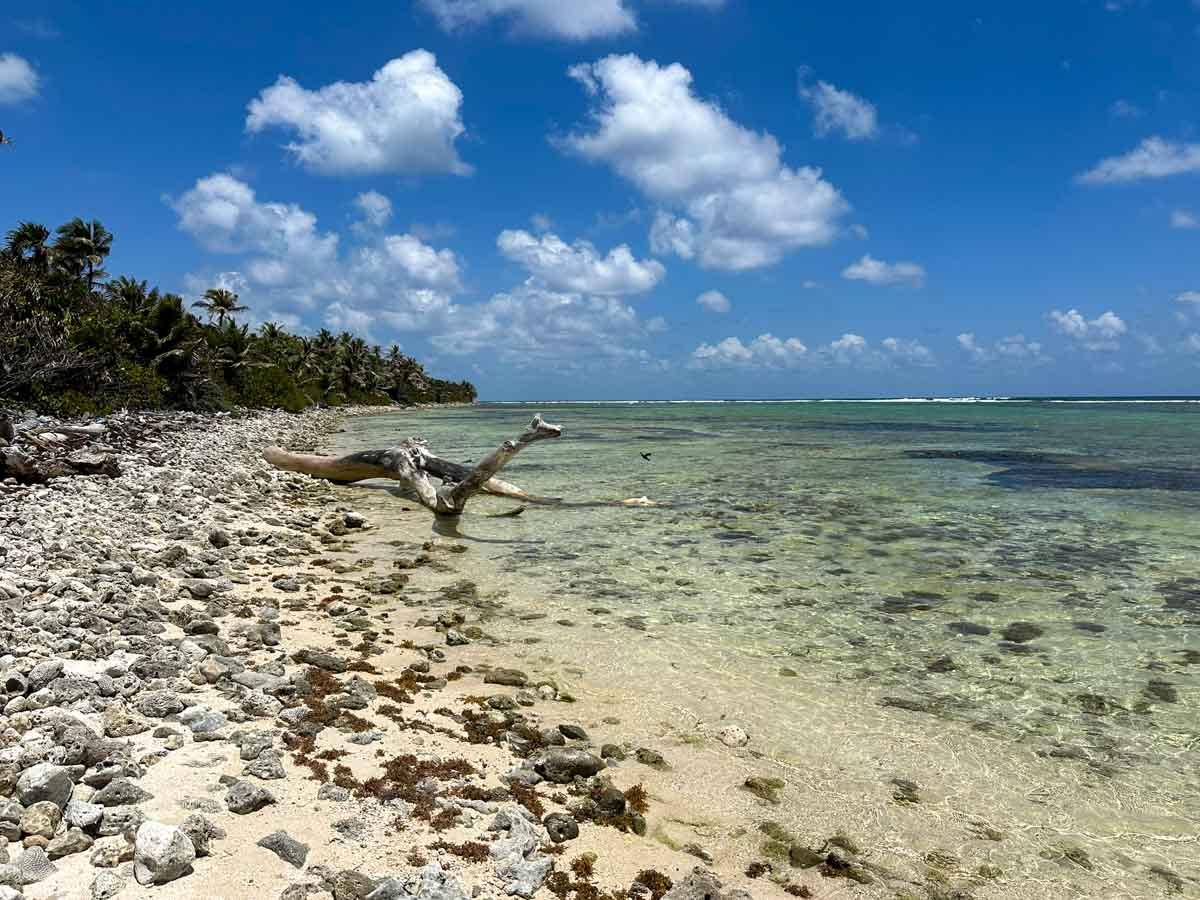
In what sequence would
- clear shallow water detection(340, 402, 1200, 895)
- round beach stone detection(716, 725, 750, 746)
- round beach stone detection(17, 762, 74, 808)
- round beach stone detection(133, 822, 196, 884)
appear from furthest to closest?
1. round beach stone detection(716, 725, 750, 746)
2. clear shallow water detection(340, 402, 1200, 895)
3. round beach stone detection(17, 762, 74, 808)
4. round beach stone detection(133, 822, 196, 884)

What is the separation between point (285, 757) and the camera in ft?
18.5

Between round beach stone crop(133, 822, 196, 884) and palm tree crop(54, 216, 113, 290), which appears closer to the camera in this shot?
round beach stone crop(133, 822, 196, 884)

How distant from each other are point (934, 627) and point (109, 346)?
147ft

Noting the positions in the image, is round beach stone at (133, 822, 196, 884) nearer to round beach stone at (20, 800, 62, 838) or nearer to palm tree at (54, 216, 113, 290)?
round beach stone at (20, 800, 62, 838)

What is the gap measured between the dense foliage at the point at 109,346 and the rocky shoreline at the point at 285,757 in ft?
80.8

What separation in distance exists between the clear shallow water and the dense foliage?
22.8 metres

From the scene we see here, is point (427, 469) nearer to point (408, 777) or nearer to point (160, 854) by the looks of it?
point (408, 777)

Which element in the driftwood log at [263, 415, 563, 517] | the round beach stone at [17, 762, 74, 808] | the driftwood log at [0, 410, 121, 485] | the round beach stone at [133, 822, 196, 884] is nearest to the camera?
the round beach stone at [133, 822, 196, 884]

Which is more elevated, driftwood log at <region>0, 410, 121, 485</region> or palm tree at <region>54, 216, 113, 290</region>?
palm tree at <region>54, 216, 113, 290</region>

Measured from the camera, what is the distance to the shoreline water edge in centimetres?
440

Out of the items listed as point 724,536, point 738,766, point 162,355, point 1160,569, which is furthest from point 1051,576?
point 162,355

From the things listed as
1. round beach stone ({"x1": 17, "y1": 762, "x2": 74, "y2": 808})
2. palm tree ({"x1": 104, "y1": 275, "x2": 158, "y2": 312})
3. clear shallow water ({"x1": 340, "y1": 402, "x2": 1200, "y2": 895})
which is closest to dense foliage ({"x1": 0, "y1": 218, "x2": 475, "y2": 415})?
palm tree ({"x1": 104, "y1": 275, "x2": 158, "y2": 312})

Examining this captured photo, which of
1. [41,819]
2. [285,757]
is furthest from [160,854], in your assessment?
[285,757]

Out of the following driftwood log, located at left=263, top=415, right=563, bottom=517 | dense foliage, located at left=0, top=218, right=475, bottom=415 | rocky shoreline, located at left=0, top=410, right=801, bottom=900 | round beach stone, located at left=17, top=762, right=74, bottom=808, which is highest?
dense foliage, located at left=0, top=218, right=475, bottom=415
